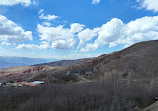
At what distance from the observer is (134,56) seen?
4259 cm

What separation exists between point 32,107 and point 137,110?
355 inches

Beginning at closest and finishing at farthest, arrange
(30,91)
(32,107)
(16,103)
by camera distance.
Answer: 1. (32,107)
2. (16,103)
3. (30,91)

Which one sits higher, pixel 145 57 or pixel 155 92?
pixel 145 57

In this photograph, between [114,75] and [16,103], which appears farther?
[114,75]

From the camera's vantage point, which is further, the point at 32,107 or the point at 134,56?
the point at 134,56

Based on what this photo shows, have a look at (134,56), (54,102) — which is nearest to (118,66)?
(134,56)

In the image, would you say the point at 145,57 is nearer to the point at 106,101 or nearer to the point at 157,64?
the point at 157,64

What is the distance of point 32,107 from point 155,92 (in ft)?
46.6

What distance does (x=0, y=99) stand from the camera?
13531mm

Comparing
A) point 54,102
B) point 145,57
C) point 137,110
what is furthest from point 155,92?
point 145,57

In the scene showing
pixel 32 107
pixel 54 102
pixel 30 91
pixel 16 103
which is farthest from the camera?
pixel 30 91

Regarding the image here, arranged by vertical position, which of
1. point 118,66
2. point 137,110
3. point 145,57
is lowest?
point 137,110

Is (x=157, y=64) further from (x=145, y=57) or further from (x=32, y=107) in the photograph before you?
(x=32, y=107)

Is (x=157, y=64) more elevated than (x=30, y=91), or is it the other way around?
(x=157, y=64)
